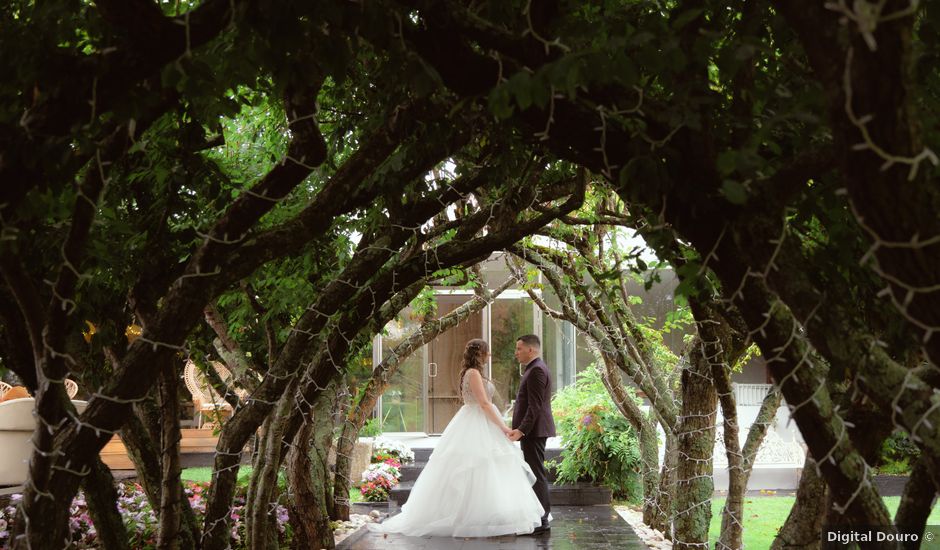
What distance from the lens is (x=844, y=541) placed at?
3.00 metres

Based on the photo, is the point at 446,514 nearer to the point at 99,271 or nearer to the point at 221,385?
the point at 221,385

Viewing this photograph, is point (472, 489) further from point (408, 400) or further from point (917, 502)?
point (408, 400)

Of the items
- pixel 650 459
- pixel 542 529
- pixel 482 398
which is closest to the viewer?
pixel 542 529

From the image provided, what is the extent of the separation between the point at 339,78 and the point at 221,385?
619cm

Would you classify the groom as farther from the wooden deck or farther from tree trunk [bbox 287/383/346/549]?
the wooden deck

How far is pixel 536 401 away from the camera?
9.46m

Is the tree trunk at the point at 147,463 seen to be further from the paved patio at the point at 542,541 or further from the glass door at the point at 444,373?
the glass door at the point at 444,373

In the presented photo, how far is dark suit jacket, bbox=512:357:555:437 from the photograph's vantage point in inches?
372

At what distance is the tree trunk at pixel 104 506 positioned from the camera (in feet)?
14.1

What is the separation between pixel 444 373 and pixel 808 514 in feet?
45.3

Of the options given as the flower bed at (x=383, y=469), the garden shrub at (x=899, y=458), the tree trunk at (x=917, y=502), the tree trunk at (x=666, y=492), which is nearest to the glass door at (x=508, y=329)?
the flower bed at (x=383, y=469)

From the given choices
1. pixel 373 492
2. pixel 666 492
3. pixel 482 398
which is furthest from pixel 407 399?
pixel 666 492

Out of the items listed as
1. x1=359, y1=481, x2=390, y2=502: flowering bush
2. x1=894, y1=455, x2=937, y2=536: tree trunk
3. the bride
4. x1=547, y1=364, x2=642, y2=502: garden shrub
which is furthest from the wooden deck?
x1=894, y1=455, x2=937, y2=536: tree trunk

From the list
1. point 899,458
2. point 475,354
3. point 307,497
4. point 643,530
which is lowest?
point 643,530
